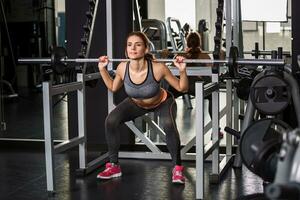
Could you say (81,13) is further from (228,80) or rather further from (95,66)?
(228,80)

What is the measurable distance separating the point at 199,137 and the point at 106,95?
152 cm

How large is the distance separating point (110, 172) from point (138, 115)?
409mm

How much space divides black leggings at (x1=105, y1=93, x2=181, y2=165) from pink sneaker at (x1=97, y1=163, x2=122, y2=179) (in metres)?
0.04

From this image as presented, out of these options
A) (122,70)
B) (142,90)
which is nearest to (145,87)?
(142,90)

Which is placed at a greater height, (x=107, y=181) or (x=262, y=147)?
(x=262, y=147)

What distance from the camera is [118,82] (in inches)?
137

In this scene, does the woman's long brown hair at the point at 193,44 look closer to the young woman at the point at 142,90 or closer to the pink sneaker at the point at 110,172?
the young woman at the point at 142,90

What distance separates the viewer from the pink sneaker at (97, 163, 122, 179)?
3.55 m

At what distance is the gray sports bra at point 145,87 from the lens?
3.37 metres

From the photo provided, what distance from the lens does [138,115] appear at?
11.6 feet

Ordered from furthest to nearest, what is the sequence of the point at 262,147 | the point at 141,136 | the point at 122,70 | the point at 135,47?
1. the point at 141,136
2. the point at 122,70
3. the point at 135,47
4. the point at 262,147

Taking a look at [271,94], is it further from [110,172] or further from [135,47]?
[110,172]

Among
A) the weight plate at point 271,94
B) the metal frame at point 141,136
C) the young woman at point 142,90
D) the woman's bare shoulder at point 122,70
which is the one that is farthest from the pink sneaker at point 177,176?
the weight plate at point 271,94

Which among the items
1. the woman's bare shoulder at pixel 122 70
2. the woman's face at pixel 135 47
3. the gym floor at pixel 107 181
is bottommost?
the gym floor at pixel 107 181
